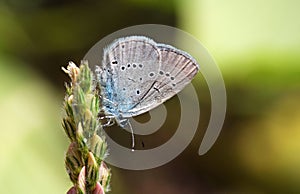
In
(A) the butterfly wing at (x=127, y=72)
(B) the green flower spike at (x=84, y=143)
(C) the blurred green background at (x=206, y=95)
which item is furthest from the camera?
(C) the blurred green background at (x=206, y=95)

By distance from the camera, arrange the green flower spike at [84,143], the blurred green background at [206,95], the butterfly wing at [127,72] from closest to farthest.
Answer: the green flower spike at [84,143], the butterfly wing at [127,72], the blurred green background at [206,95]

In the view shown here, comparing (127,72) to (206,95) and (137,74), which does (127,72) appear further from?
(206,95)

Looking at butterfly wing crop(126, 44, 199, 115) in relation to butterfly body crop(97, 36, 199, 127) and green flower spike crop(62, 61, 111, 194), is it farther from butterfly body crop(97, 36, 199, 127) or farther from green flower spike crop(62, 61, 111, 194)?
green flower spike crop(62, 61, 111, 194)

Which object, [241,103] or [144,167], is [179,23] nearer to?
[241,103]

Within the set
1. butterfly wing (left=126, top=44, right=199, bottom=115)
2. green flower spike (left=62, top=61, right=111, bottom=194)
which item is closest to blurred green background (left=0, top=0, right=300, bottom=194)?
butterfly wing (left=126, top=44, right=199, bottom=115)

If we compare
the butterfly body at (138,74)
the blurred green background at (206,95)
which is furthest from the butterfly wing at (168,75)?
the blurred green background at (206,95)

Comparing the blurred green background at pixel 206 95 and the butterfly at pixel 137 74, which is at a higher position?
the blurred green background at pixel 206 95

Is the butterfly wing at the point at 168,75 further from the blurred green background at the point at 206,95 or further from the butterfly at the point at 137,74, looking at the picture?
the blurred green background at the point at 206,95
